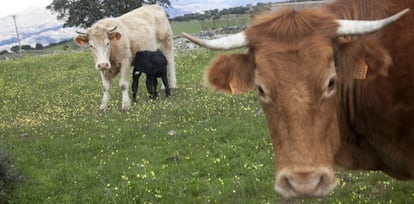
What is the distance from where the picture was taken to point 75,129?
15195mm

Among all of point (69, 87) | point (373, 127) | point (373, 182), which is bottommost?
point (69, 87)

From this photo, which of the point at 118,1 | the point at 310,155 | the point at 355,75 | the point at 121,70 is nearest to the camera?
the point at 310,155

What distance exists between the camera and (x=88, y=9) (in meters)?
72.9

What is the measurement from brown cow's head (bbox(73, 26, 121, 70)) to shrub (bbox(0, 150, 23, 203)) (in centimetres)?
746

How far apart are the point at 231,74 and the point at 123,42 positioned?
13.8 m

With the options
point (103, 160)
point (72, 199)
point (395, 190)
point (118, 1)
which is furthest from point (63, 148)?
point (118, 1)

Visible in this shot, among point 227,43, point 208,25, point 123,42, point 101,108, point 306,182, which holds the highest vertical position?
point 227,43

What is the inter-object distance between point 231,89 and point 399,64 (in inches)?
75.7

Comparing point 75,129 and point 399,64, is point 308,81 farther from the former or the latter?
point 75,129

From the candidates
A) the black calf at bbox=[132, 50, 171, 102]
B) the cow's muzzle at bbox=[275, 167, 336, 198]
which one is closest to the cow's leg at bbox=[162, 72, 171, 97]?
the black calf at bbox=[132, 50, 171, 102]

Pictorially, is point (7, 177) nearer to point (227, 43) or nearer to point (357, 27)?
point (227, 43)

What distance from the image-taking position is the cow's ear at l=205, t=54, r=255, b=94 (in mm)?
5730

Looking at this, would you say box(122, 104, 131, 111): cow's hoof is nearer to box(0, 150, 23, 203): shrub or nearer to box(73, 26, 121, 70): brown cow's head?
box(73, 26, 121, 70): brown cow's head

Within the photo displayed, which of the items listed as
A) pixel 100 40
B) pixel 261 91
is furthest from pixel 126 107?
pixel 261 91
